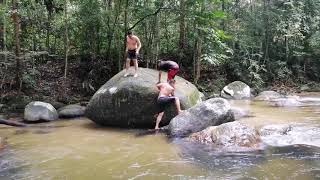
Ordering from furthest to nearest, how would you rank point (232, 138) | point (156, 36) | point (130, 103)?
point (156, 36), point (130, 103), point (232, 138)

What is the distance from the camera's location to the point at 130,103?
9953 millimetres

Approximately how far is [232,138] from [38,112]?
6.09 metres

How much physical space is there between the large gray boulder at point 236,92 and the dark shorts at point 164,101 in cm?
763

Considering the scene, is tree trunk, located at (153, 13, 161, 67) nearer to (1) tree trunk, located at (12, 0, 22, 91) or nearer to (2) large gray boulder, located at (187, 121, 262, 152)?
(1) tree trunk, located at (12, 0, 22, 91)

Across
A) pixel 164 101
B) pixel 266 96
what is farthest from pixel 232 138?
pixel 266 96

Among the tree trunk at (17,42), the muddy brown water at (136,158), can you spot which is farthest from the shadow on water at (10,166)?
the tree trunk at (17,42)

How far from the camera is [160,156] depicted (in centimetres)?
692

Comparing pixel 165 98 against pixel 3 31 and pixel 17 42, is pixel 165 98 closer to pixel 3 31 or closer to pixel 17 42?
pixel 17 42

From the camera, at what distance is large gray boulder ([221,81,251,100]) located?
16.8m

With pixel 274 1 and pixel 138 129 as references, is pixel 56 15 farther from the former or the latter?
pixel 274 1

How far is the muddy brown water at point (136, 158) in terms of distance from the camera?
18.9 ft

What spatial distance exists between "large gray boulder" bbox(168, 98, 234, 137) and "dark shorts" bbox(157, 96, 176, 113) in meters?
0.83

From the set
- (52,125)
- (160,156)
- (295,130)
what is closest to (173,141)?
(160,156)

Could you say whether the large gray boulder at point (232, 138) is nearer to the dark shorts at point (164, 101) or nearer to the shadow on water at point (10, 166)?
the dark shorts at point (164, 101)
